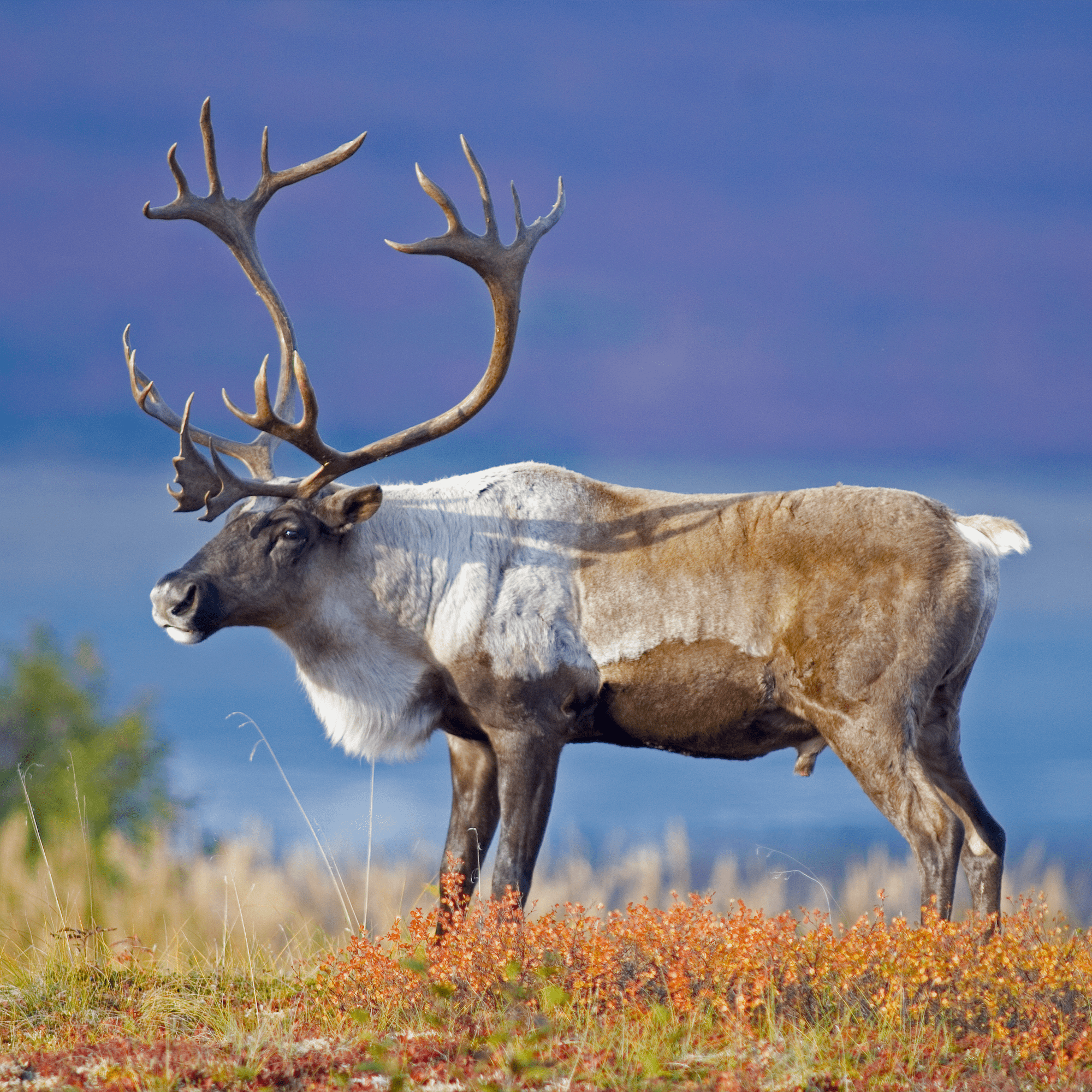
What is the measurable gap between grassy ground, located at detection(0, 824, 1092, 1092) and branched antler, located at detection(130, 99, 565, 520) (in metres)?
2.75

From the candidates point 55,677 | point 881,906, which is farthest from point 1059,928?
point 55,677

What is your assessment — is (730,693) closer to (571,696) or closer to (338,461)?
(571,696)

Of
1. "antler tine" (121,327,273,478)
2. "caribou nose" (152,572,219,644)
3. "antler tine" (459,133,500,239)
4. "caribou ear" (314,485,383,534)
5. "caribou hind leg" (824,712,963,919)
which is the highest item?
"antler tine" (459,133,500,239)

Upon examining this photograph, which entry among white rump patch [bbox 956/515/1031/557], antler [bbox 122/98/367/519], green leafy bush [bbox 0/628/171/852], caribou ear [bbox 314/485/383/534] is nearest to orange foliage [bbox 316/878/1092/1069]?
white rump patch [bbox 956/515/1031/557]

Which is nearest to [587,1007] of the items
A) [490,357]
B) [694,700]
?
[694,700]

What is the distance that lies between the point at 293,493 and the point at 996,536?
4230mm

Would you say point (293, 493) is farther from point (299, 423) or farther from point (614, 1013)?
point (614, 1013)

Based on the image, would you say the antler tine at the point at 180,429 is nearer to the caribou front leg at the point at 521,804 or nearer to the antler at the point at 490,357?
the antler at the point at 490,357

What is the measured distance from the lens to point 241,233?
814 cm

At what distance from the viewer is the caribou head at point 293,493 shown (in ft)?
24.0

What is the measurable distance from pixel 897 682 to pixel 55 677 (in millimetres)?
10734

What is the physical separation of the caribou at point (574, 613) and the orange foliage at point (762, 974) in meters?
0.89

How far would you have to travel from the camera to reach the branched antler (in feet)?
24.0

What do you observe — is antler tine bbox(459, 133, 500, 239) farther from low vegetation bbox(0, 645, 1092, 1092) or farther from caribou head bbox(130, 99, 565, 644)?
low vegetation bbox(0, 645, 1092, 1092)
